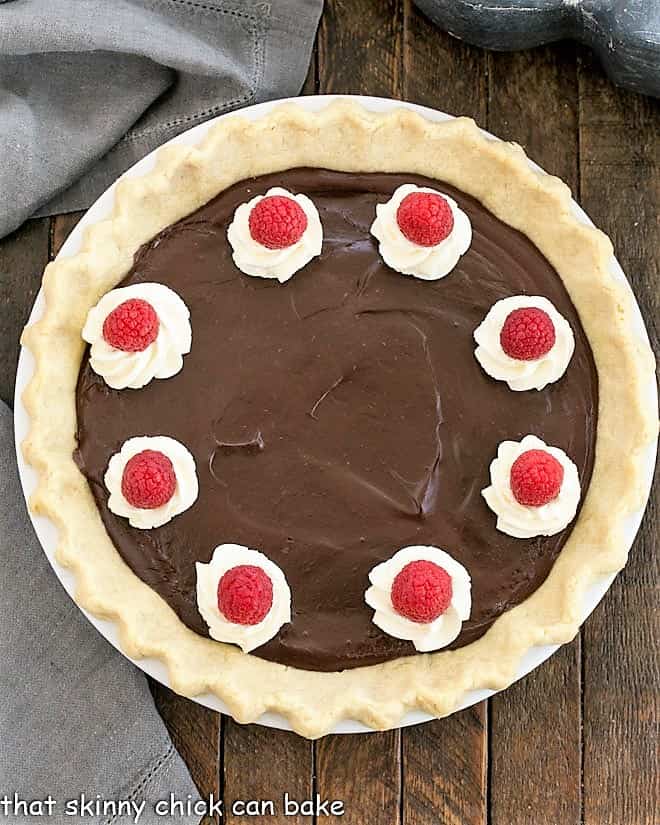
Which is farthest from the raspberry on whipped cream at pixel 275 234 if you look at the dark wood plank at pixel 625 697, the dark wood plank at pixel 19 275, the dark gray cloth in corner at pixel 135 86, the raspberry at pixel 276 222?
the dark wood plank at pixel 625 697

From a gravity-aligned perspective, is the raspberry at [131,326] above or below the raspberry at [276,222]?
below


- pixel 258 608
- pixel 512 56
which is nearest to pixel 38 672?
pixel 258 608

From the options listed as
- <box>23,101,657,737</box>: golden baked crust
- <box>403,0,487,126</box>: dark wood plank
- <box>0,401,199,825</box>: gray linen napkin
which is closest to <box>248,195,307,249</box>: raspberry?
<box>23,101,657,737</box>: golden baked crust

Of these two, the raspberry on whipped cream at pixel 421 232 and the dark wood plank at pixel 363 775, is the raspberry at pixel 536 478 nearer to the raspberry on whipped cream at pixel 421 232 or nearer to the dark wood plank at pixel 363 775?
the raspberry on whipped cream at pixel 421 232

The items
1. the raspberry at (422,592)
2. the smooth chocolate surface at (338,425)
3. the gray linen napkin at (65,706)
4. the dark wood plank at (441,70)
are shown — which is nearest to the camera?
the raspberry at (422,592)

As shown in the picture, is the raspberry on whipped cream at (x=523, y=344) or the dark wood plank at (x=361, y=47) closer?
the raspberry on whipped cream at (x=523, y=344)

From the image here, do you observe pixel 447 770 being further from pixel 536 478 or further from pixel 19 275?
pixel 19 275

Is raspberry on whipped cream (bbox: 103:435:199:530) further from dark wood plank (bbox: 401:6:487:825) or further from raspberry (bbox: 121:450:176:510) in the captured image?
dark wood plank (bbox: 401:6:487:825)
